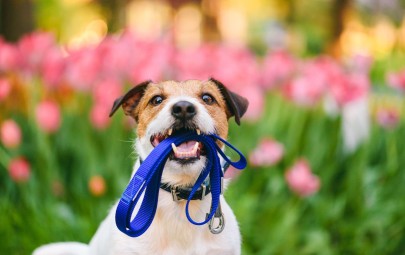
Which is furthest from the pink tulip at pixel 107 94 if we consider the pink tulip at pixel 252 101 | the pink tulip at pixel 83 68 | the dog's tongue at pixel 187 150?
the dog's tongue at pixel 187 150

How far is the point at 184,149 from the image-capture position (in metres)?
2.73

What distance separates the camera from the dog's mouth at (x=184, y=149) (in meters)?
2.67

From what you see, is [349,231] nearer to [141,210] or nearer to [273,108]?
[273,108]

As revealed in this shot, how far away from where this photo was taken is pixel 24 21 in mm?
9008

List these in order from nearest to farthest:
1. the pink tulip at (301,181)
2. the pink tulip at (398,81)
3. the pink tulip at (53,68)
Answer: the pink tulip at (301,181) → the pink tulip at (53,68) → the pink tulip at (398,81)

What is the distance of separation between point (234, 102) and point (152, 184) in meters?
0.65

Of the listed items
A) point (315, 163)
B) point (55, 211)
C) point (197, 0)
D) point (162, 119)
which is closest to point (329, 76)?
point (315, 163)

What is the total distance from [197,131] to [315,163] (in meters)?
2.93

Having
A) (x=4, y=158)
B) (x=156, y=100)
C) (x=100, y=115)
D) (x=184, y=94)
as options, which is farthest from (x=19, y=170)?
(x=184, y=94)

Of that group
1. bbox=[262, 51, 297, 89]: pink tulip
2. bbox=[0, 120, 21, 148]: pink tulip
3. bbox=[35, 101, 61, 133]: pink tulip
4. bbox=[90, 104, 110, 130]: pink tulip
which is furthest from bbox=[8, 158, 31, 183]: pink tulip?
bbox=[262, 51, 297, 89]: pink tulip

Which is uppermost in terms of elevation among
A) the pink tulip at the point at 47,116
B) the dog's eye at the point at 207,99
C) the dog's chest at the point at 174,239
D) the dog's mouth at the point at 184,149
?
the pink tulip at the point at 47,116

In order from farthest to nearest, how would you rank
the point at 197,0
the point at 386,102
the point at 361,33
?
1. the point at 361,33
2. the point at 197,0
3. the point at 386,102

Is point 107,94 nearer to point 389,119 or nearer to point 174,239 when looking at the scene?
point 174,239

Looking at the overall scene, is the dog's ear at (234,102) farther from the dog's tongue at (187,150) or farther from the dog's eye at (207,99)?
the dog's tongue at (187,150)
